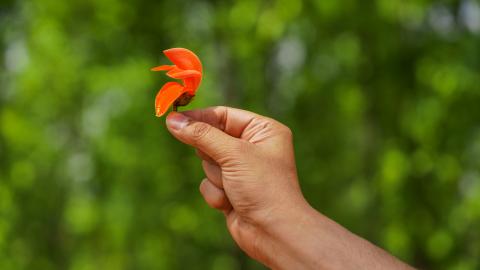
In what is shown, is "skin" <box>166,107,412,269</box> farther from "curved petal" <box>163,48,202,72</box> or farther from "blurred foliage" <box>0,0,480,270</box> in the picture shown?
"blurred foliage" <box>0,0,480,270</box>

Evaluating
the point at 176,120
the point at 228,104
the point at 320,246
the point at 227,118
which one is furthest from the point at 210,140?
the point at 228,104

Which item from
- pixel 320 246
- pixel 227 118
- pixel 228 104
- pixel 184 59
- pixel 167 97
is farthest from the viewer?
pixel 228 104

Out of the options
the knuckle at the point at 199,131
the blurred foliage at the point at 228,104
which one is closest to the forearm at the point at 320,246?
the knuckle at the point at 199,131

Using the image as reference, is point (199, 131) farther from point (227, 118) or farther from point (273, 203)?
point (273, 203)

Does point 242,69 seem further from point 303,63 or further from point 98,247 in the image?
point 98,247

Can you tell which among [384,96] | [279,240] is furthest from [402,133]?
[279,240]

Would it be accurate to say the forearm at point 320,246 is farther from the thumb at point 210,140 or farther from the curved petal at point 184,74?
the curved petal at point 184,74
